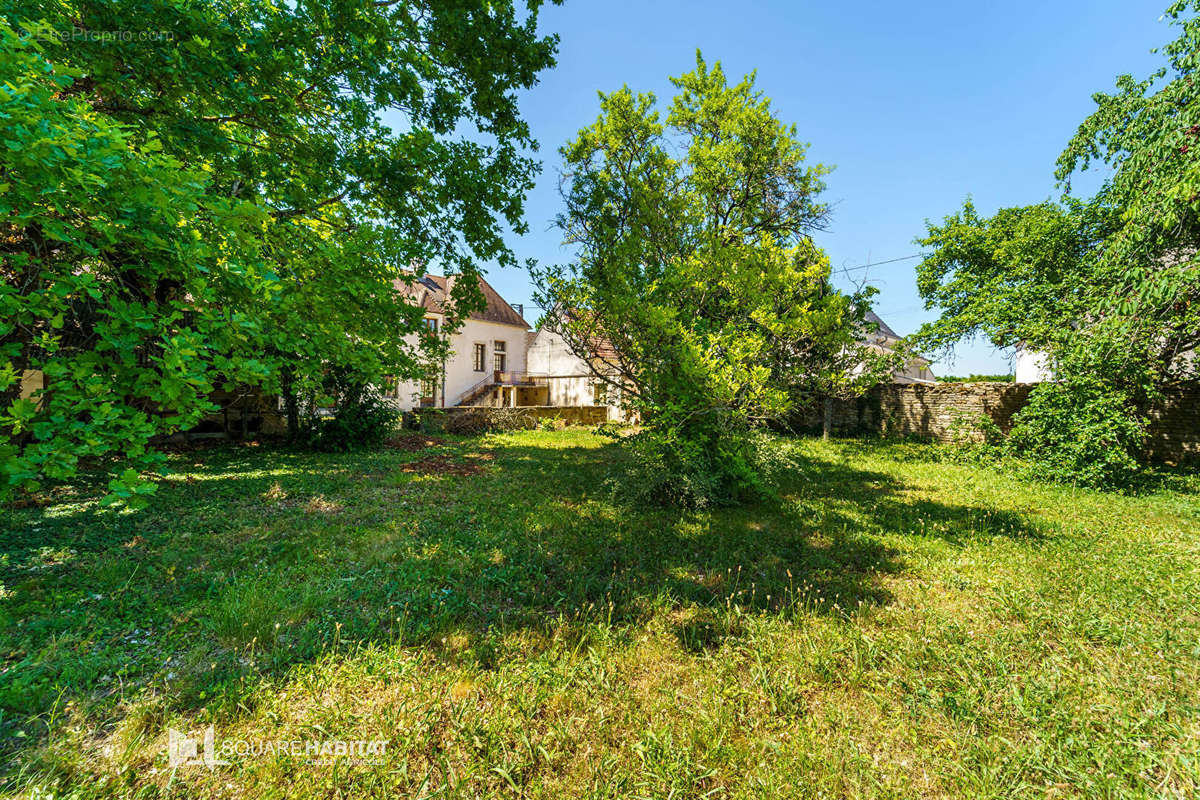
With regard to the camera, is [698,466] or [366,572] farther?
[698,466]

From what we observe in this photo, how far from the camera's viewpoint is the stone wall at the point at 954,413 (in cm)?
974

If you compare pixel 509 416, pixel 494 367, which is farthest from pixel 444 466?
pixel 494 367

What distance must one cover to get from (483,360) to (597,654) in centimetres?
2214

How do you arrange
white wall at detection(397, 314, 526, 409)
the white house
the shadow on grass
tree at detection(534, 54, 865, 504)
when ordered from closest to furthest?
the shadow on grass < tree at detection(534, 54, 865, 504) < the white house < white wall at detection(397, 314, 526, 409)

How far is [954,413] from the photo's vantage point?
41.9ft

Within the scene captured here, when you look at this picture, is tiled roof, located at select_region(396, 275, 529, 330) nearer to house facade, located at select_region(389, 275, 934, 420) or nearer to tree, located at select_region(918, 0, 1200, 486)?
house facade, located at select_region(389, 275, 934, 420)

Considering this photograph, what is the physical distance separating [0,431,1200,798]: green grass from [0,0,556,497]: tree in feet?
4.06

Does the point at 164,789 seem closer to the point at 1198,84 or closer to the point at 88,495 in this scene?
the point at 88,495

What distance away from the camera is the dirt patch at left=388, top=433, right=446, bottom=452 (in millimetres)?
10859

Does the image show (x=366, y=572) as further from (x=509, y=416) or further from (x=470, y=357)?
(x=470, y=357)

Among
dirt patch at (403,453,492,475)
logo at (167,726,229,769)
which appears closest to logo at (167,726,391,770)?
logo at (167,726,229,769)

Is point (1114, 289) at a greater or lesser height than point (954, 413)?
greater

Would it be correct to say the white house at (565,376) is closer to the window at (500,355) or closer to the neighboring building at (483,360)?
the neighboring building at (483,360)

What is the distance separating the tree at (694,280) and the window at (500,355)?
16.9 metres
